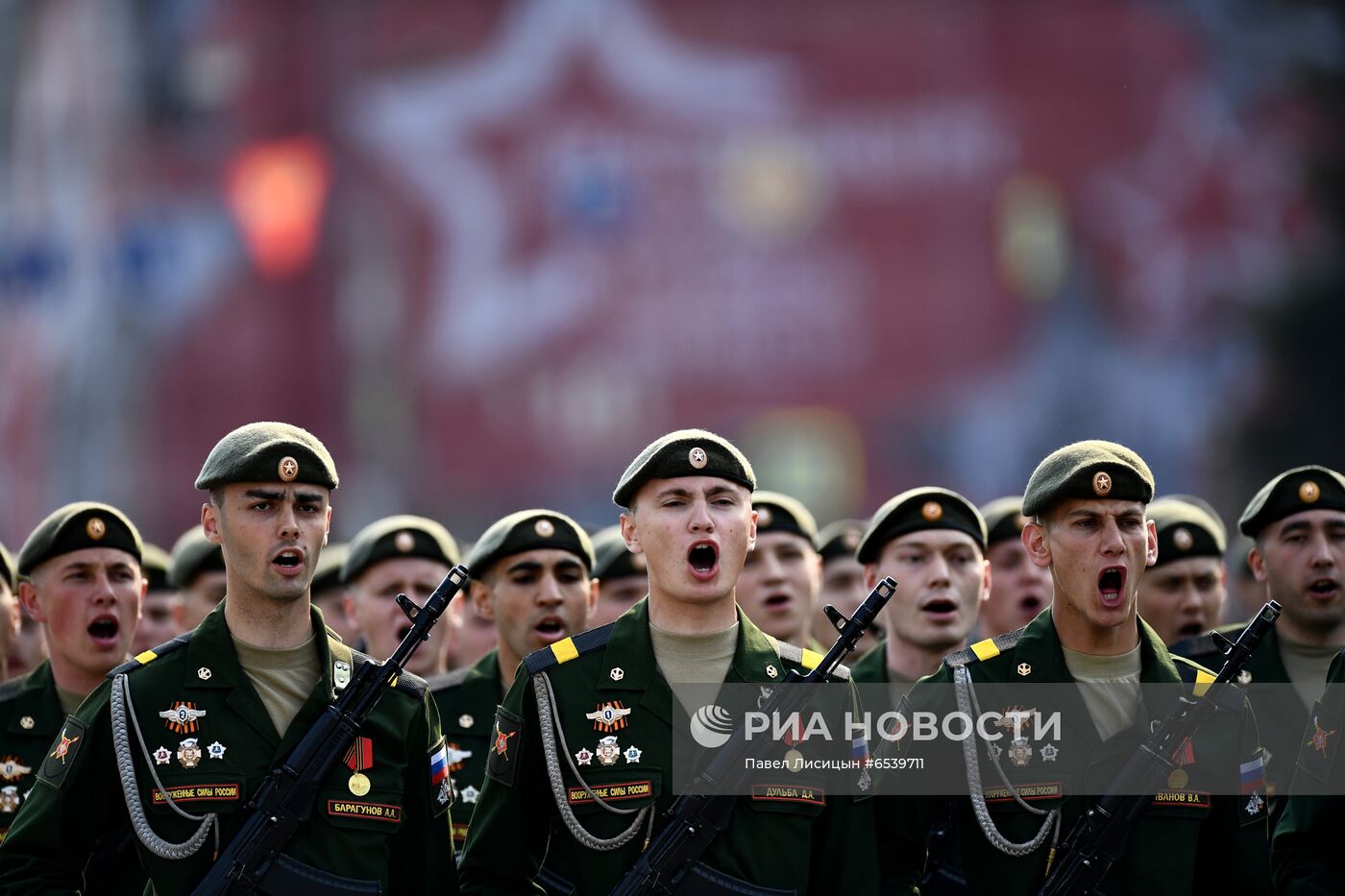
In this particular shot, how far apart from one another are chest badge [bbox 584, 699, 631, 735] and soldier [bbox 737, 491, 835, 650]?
3175 mm

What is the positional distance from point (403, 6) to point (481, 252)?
4.83m

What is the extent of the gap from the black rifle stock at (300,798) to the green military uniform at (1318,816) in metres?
3.26

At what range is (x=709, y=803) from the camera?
22.4 feet

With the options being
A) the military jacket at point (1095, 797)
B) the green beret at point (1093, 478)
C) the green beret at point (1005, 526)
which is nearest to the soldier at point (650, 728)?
the military jacket at point (1095, 797)

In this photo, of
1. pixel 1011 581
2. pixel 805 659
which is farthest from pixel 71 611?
pixel 1011 581

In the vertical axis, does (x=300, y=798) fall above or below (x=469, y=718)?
below

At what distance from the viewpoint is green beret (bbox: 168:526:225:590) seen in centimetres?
1080

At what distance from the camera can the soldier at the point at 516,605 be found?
9672 millimetres

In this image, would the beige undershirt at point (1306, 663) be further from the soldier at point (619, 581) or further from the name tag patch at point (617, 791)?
the soldier at point (619, 581)

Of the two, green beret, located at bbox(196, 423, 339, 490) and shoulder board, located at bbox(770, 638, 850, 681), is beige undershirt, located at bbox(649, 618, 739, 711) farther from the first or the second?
green beret, located at bbox(196, 423, 339, 490)

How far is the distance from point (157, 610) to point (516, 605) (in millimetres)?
2684

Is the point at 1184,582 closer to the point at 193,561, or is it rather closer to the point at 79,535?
the point at 193,561

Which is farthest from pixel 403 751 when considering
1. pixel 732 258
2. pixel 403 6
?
pixel 403 6

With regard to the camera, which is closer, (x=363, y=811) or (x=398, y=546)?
(x=363, y=811)
